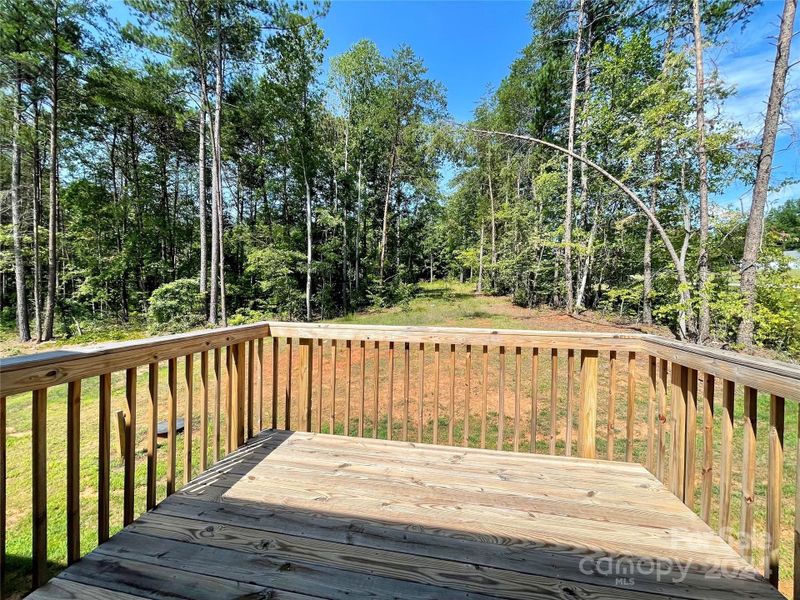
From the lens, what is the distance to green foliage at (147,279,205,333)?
9891mm

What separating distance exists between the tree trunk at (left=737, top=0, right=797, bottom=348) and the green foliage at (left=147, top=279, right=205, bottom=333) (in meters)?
11.9

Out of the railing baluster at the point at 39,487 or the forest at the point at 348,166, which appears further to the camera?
the forest at the point at 348,166

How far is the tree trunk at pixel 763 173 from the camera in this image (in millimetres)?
5059

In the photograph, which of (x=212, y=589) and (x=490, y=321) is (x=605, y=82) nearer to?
(x=490, y=321)

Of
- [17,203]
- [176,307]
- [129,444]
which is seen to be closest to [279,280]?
[176,307]

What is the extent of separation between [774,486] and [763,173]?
6625 millimetres

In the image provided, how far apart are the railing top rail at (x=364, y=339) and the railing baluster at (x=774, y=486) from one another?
11 cm

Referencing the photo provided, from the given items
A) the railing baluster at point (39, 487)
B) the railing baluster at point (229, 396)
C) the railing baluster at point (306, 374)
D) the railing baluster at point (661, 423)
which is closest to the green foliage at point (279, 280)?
the railing baluster at point (306, 374)

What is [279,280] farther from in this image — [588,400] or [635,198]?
[588,400]

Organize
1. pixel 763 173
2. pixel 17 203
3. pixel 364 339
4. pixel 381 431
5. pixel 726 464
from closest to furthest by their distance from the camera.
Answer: pixel 726 464, pixel 364 339, pixel 381 431, pixel 763 173, pixel 17 203

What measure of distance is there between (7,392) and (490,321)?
345 inches

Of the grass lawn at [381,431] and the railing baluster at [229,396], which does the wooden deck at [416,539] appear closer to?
the railing baluster at [229,396]

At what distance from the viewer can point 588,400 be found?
7.10ft

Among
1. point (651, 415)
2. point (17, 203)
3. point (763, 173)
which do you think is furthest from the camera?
point (17, 203)
